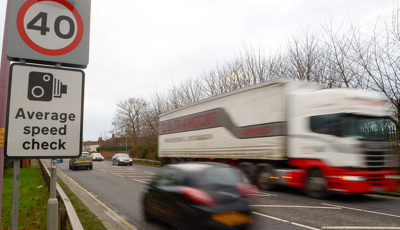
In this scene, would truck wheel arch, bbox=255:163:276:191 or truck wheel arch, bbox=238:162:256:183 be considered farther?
truck wheel arch, bbox=238:162:256:183

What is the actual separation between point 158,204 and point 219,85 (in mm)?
21912

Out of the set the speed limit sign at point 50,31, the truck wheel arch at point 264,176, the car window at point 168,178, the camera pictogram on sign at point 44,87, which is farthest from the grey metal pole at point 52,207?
the truck wheel arch at point 264,176

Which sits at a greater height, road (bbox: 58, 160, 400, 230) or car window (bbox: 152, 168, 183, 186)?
car window (bbox: 152, 168, 183, 186)

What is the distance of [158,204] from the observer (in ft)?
21.2

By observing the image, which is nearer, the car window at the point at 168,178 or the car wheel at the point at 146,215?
the car window at the point at 168,178

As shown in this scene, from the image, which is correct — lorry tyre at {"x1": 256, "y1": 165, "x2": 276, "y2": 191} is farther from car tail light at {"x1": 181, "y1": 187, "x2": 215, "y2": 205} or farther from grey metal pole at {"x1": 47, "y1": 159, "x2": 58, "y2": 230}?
grey metal pole at {"x1": 47, "y1": 159, "x2": 58, "y2": 230}

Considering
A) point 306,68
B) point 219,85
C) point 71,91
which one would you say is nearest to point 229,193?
point 71,91

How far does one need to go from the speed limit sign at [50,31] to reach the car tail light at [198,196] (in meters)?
3.39

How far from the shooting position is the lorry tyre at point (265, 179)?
12078 millimetres

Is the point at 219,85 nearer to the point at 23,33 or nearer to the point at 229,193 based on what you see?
the point at 229,193

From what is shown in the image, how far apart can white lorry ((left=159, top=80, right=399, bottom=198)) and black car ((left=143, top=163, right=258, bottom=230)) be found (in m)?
4.92

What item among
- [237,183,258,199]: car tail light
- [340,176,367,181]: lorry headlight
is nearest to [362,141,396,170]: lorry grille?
[340,176,367,181]: lorry headlight

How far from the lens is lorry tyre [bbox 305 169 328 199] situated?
999 centimetres

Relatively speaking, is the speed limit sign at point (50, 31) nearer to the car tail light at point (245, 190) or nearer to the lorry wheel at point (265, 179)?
the car tail light at point (245, 190)
